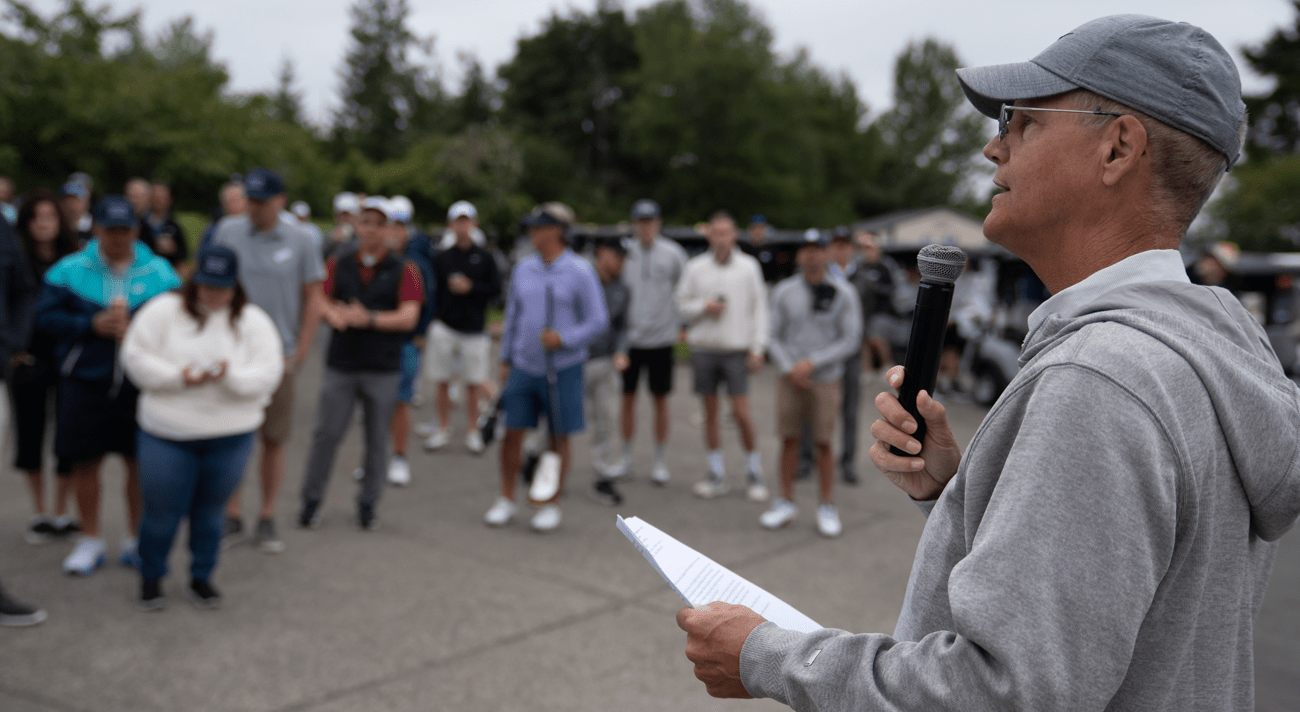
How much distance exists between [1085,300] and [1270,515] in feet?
1.15

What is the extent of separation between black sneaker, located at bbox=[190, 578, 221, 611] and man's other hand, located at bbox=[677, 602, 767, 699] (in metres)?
4.12

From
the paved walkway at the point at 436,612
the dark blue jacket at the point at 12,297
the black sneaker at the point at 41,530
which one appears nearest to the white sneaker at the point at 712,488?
the paved walkway at the point at 436,612

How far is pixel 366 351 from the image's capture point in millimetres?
6234

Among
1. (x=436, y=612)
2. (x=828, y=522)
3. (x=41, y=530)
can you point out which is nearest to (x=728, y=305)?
(x=828, y=522)

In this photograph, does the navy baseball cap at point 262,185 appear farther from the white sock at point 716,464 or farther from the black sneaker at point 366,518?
the white sock at point 716,464

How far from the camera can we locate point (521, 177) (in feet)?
135

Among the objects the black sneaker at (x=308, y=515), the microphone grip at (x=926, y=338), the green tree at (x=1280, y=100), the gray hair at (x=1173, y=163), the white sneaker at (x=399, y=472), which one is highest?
the green tree at (x=1280, y=100)

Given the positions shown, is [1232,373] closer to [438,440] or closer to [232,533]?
[232,533]

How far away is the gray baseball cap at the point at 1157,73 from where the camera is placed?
1176 millimetres

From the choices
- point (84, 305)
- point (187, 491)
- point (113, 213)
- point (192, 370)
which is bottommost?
point (187, 491)

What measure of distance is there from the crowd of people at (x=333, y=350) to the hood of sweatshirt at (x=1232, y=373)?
14.4ft

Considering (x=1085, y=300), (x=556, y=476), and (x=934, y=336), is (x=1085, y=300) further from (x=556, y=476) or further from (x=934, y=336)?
(x=556, y=476)

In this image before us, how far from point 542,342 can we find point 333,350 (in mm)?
1439

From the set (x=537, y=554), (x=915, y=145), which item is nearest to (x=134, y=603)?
(x=537, y=554)
